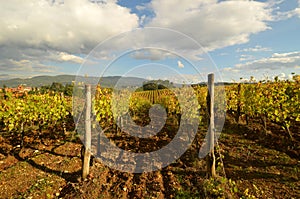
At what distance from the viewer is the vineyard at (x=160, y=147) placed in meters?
4.45

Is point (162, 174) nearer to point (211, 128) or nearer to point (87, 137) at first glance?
point (211, 128)

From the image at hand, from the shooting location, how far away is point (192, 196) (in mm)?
4160

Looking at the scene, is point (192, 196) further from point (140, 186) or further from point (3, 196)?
point (3, 196)

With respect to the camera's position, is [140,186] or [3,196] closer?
[3,196]

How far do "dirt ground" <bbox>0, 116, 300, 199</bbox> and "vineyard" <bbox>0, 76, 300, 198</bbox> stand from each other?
21 mm

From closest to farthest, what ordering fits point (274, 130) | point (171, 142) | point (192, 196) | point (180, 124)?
point (192, 196) → point (171, 142) → point (274, 130) → point (180, 124)

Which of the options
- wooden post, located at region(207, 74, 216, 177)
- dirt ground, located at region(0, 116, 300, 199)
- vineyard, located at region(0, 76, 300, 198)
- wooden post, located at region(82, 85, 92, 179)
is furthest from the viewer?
wooden post, located at region(82, 85, 92, 179)

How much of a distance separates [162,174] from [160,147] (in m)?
2.10

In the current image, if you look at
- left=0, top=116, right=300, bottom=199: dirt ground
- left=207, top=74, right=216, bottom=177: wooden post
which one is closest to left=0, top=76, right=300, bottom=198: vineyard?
left=0, top=116, right=300, bottom=199: dirt ground

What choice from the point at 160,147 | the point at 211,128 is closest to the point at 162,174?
the point at 211,128

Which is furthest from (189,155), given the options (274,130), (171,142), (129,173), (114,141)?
(274,130)

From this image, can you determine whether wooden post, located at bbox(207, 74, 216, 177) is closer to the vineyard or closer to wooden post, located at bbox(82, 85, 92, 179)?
the vineyard

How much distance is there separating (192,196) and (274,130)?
6.44m

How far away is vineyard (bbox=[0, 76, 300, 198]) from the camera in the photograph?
4445mm
